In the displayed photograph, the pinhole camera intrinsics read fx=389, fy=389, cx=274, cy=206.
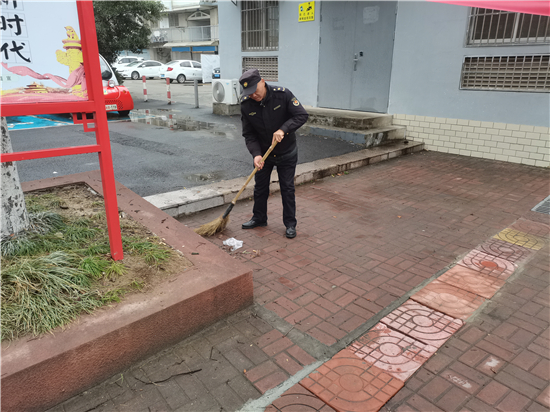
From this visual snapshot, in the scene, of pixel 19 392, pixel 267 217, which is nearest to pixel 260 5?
pixel 267 217

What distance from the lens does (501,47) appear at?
706cm

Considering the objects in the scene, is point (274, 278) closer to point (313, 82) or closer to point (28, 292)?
point (28, 292)

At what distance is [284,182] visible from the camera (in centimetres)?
441

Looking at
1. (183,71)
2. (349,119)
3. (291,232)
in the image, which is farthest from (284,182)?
(183,71)

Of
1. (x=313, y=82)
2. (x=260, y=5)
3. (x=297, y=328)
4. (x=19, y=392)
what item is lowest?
(x=297, y=328)

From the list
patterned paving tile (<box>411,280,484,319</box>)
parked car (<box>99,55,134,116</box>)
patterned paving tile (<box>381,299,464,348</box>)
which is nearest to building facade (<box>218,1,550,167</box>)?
parked car (<box>99,55,134,116</box>)

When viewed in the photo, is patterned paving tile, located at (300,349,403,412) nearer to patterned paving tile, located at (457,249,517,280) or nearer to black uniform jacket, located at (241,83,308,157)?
patterned paving tile, located at (457,249,517,280)

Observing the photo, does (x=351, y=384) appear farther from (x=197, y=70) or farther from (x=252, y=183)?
(x=197, y=70)

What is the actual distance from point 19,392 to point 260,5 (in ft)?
36.2

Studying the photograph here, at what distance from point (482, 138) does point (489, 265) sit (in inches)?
189

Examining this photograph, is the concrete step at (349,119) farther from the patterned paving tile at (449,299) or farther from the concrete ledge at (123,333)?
the concrete ledge at (123,333)

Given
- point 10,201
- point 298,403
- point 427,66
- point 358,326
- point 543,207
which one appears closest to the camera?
point 298,403

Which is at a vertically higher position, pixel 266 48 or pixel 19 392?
pixel 266 48

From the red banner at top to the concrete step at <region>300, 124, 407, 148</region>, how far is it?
139 inches
